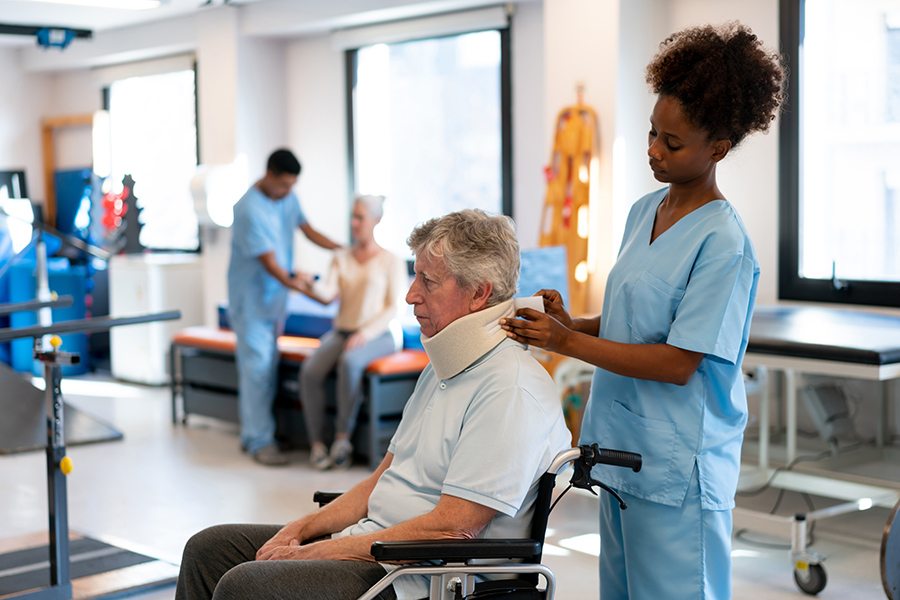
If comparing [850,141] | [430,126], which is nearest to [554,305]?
[850,141]

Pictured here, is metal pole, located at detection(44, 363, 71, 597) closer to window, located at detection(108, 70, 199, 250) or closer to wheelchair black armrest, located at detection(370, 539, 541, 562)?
wheelchair black armrest, located at detection(370, 539, 541, 562)

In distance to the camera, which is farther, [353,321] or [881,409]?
[353,321]

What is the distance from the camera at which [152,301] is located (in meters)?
6.58

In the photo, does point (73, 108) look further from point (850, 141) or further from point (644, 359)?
point (644, 359)

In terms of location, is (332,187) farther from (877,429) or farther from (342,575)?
(342,575)

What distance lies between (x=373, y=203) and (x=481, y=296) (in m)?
2.91

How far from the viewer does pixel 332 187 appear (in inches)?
253

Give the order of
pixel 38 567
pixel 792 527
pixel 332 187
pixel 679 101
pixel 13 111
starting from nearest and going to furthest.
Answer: pixel 679 101 → pixel 792 527 → pixel 38 567 → pixel 332 187 → pixel 13 111

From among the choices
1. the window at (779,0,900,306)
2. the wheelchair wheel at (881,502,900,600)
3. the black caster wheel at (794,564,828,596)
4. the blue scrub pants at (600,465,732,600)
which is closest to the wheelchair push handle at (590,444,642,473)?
the blue scrub pants at (600,465,732,600)

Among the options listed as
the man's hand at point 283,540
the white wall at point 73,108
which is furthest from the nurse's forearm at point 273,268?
the white wall at point 73,108

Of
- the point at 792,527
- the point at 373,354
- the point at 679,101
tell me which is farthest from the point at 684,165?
the point at 373,354

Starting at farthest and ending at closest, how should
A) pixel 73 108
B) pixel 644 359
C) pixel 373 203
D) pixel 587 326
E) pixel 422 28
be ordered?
pixel 73 108 → pixel 422 28 → pixel 373 203 → pixel 587 326 → pixel 644 359

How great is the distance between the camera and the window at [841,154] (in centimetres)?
400

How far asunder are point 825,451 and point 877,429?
0.23 meters
